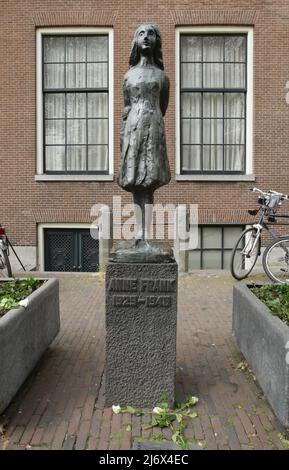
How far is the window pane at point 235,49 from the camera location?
1305cm

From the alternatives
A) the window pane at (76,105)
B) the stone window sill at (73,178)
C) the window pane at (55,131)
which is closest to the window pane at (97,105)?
the window pane at (76,105)

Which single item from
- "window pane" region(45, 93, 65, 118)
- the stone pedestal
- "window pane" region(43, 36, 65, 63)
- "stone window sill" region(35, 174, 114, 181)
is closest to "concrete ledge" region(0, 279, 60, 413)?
the stone pedestal

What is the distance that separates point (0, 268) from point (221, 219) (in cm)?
589

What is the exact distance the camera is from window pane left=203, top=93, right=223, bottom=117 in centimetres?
1334

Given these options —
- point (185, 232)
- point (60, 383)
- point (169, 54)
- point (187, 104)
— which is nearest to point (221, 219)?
point (185, 232)

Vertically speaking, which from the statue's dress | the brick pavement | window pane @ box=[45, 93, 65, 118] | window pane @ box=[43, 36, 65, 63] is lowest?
the brick pavement

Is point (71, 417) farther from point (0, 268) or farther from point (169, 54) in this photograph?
point (169, 54)

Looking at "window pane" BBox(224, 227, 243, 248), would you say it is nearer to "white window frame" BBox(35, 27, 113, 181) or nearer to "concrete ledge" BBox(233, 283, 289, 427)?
"white window frame" BBox(35, 27, 113, 181)

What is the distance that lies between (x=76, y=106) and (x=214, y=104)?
3835 millimetres

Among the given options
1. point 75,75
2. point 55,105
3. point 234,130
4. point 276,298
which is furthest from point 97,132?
point 276,298

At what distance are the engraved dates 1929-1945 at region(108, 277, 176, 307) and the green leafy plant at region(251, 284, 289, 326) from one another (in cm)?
107

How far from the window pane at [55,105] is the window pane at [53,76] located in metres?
0.25

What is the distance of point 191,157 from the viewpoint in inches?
528

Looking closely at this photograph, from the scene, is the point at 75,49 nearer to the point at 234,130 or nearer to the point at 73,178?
the point at 73,178
